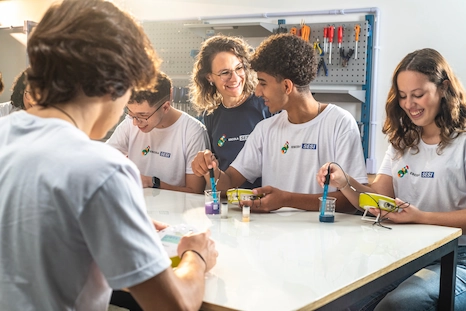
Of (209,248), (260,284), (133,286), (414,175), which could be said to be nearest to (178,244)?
(209,248)

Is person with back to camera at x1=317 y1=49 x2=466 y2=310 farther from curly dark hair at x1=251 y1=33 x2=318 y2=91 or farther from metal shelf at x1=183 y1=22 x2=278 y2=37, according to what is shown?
metal shelf at x1=183 y1=22 x2=278 y2=37

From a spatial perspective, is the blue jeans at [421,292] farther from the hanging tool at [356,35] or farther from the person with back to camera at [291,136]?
the hanging tool at [356,35]

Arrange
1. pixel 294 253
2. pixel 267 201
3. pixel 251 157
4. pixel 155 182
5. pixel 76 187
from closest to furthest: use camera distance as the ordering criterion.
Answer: pixel 76 187, pixel 294 253, pixel 267 201, pixel 251 157, pixel 155 182

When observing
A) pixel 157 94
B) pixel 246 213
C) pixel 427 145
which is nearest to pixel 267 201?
pixel 246 213

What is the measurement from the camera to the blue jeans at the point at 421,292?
1752 millimetres

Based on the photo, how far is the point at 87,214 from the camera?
898 mm

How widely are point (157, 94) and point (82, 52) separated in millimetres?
1698

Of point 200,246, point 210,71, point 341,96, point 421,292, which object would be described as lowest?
point 421,292

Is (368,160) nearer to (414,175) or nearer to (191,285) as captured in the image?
(414,175)

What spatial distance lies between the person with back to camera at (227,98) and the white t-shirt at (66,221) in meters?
1.77

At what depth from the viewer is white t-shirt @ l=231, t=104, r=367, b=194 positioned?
7.48 feet

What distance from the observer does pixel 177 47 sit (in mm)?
4699

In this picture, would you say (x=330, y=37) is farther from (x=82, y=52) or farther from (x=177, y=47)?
(x=82, y=52)

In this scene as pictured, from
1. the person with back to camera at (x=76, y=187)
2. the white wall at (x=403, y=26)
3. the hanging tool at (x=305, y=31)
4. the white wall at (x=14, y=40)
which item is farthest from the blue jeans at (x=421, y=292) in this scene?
the white wall at (x=14, y=40)
